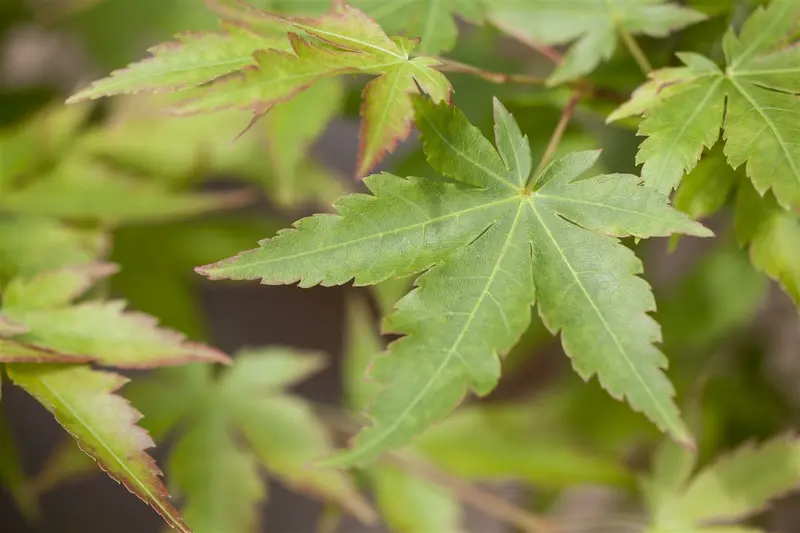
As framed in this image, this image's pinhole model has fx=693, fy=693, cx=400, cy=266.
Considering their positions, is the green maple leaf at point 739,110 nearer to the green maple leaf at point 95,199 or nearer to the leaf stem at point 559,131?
the leaf stem at point 559,131

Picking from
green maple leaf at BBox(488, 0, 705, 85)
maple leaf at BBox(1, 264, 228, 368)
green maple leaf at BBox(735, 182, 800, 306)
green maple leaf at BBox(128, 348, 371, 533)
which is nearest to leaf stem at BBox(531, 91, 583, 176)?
green maple leaf at BBox(488, 0, 705, 85)

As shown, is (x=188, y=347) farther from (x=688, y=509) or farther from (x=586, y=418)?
(x=586, y=418)

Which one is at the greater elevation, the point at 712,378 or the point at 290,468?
the point at 712,378

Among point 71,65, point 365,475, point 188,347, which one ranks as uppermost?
point 71,65

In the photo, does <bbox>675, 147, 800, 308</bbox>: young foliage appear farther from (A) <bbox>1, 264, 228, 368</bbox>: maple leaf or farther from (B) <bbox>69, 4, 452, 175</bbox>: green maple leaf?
(A) <bbox>1, 264, 228, 368</bbox>: maple leaf

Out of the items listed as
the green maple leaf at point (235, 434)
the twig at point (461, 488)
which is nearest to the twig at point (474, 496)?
the twig at point (461, 488)

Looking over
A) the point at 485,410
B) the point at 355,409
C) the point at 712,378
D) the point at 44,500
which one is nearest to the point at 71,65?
the point at 44,500
